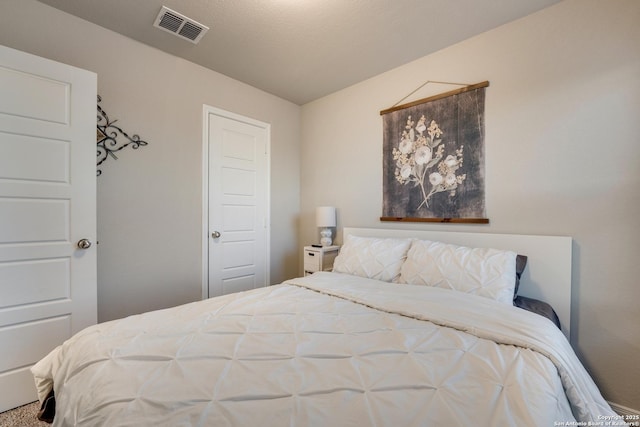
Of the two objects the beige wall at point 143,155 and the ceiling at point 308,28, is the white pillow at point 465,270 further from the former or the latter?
the beige wall at point 143,155

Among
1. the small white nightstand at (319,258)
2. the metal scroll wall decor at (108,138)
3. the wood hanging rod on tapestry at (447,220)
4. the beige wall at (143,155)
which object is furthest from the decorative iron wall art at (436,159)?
the metal scroll wall decor at (108,138)

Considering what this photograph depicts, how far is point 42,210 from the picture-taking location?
172cm

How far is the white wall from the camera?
1.64m

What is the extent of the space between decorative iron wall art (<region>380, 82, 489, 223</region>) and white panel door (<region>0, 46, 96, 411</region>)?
240 centimetres

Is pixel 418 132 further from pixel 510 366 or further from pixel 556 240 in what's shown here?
pixel 510 366

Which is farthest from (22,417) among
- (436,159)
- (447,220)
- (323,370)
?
(436,159)

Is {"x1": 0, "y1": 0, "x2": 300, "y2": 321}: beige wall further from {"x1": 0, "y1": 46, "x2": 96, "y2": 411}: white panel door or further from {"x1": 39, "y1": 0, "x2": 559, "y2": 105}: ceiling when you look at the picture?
{"x1": 0, "y1": 46, "x2": 96, "y2": 411}: white panel door

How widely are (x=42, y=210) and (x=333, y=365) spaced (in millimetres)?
2014

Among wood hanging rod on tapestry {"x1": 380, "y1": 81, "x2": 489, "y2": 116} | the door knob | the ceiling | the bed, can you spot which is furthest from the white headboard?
the door knob

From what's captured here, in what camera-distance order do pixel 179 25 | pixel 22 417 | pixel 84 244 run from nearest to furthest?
pixel 22 417
pixel 84 244
pixel 179 25

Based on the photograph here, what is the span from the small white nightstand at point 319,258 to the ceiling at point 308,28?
1.82 meters

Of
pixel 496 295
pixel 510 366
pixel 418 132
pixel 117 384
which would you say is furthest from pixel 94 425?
pixel 418 132

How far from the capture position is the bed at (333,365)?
74cm

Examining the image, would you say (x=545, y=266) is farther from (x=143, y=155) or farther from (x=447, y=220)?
(x=143, y=155)
